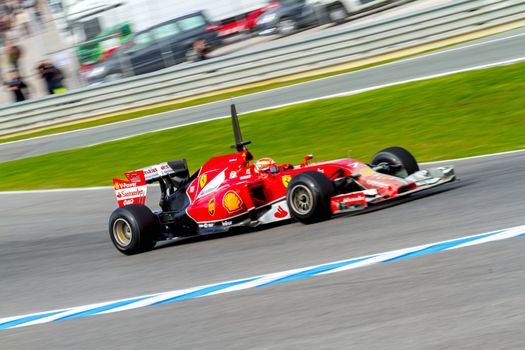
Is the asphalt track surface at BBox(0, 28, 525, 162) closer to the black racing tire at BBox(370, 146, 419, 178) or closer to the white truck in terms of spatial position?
the white truck

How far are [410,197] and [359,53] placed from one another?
11.3m

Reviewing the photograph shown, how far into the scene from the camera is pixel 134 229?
9.42m

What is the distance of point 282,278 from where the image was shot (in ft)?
22.0

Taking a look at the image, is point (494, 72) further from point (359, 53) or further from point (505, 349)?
point (505, 349)

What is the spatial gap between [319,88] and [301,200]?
1008cm

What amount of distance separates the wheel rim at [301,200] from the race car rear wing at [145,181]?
201 cm

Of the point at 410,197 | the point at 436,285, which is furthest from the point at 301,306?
the point at 410,197

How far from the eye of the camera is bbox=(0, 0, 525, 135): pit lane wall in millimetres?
19453

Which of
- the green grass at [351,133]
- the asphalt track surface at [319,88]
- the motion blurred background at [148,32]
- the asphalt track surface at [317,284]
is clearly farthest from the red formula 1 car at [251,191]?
the motion blurred background at [148,32]

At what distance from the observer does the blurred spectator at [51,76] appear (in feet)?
76.3

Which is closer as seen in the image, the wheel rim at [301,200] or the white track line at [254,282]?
the white track line at [254,282]

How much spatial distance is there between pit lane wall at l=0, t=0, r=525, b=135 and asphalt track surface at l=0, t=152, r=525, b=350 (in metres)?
9.33

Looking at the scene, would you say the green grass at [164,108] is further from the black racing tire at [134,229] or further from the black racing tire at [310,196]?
the black racing tire at [310,196]

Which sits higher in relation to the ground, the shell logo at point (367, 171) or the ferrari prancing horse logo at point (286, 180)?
the ferrari prancing horse logo at point (286, 180)
